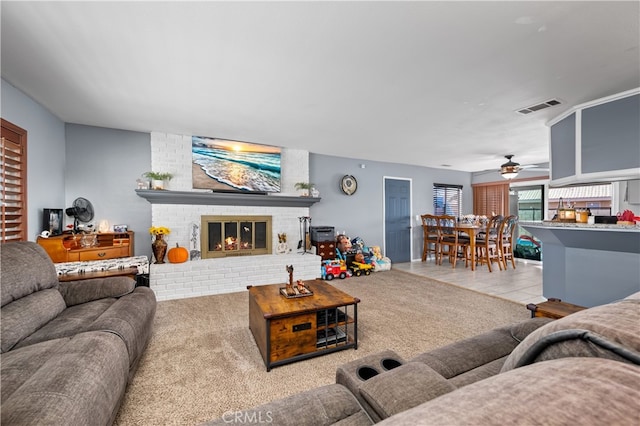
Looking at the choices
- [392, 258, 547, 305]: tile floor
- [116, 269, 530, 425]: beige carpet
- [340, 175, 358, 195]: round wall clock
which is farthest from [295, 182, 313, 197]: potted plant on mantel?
[392, 258, 547, 305]: tile floor

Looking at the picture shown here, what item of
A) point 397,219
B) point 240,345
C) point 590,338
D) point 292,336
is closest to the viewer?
point 590,338

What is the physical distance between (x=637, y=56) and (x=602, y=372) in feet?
9.61

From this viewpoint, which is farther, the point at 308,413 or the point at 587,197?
the point at 587,197

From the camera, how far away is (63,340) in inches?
56.1

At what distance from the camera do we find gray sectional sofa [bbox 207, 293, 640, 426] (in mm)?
365

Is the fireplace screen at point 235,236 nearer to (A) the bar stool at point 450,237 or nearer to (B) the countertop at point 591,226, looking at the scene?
(A) the bar stool at point 450,237

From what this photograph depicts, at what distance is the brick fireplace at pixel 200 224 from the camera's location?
3.76 meters

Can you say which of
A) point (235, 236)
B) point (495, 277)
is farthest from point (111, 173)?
point (495, 277)

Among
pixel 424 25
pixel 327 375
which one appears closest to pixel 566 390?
pixel 327 375

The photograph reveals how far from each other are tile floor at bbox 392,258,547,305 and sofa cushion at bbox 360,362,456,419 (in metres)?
3.35

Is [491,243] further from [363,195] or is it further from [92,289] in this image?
[92,289]

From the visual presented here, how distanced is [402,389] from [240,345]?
189 cm

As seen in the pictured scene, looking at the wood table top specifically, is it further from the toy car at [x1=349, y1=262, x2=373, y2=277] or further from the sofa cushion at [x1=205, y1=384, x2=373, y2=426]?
the toy car at [x1=349, y1=262, x2=373, y2=277]

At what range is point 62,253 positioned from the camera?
3.08m
